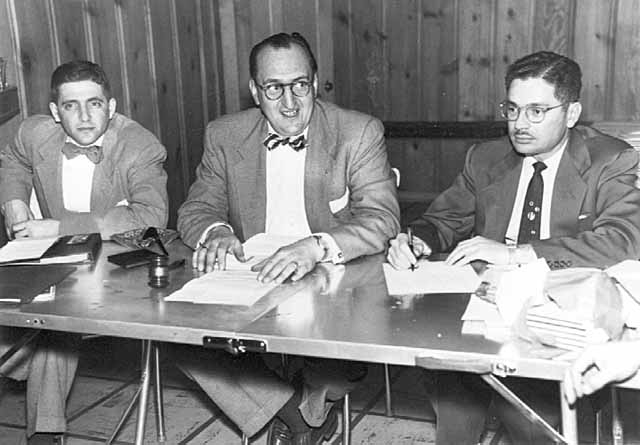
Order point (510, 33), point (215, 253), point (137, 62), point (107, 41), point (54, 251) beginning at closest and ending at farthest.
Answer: point (215, 253), point (54, 251), point (107, 41), point (137, 62), point (510, 33)

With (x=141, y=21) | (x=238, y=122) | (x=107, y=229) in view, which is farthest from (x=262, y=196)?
(x=141, y=21)

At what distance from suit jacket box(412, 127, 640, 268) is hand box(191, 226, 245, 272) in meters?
0.61

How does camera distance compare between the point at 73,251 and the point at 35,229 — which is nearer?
the point at 73,251

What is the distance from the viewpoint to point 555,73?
2.70m

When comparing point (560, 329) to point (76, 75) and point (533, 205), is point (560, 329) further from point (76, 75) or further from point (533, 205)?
point (76, 75)

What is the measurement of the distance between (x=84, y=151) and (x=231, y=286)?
125cm

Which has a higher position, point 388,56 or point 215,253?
point 388,56

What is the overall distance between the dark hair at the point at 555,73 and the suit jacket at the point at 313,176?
569mm

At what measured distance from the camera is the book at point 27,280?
2.23 metres

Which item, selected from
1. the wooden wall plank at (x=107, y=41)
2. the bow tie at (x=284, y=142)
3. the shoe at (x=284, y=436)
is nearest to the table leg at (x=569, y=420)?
the shoe at (x=284, y=436)

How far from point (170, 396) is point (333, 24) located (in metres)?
3.28

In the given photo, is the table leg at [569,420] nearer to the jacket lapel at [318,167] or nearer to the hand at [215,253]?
the hand at [215,253]

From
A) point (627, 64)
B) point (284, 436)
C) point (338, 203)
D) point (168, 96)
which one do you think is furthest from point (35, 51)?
point (627, 64)

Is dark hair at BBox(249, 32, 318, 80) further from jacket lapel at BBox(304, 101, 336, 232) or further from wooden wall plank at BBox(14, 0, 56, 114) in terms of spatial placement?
wooden wall plank at BBox(14, 0, 56, 114)
